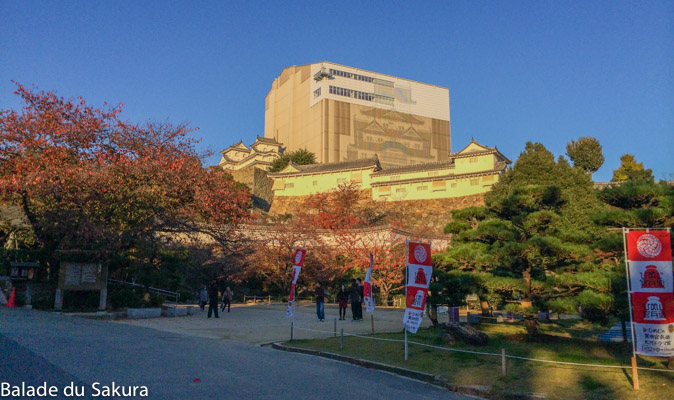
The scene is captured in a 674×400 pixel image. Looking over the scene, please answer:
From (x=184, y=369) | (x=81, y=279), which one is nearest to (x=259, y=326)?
(x=81, y=279)

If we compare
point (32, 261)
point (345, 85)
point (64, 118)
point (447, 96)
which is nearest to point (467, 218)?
point (64, 118)

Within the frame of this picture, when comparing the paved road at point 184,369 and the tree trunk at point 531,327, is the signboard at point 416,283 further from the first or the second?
the tree trunk at point 531,327

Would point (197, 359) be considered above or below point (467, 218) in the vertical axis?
below

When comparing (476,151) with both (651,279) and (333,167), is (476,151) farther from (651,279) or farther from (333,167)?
(651,279)

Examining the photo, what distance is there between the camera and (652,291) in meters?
7.25

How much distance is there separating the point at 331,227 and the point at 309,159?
31887mm

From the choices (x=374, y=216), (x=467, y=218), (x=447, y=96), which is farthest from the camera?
(x=447, y=96)

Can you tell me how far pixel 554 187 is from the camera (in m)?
11.9

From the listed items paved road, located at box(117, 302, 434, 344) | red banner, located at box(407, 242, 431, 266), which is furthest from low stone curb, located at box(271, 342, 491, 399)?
paved road, located at box(117, 302, 434, 344)

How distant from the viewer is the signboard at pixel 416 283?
9.52 m

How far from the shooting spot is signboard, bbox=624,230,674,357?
717cm

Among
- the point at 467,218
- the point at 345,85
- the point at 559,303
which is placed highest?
the point at 345,85

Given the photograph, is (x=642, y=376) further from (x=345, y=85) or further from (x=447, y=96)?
(x=447, y=96)

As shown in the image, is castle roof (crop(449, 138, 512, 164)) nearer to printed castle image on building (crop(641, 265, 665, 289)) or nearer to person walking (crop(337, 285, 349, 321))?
person walking (crop(337, 285, 349, 321))
